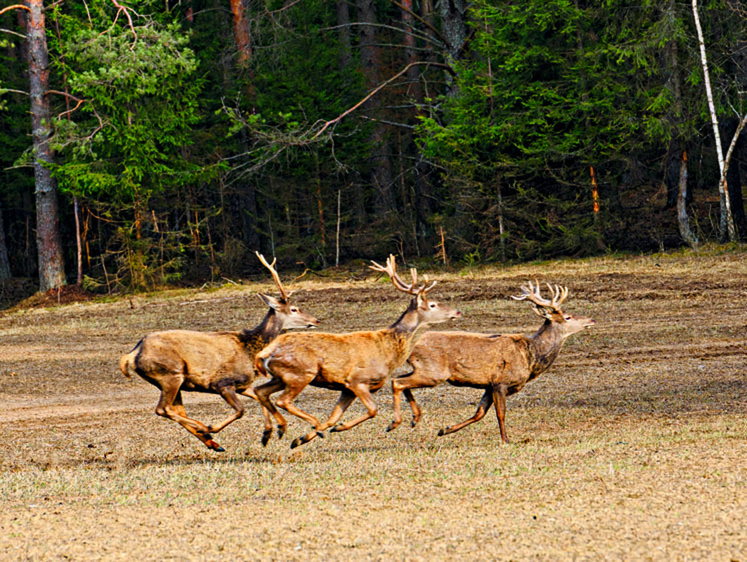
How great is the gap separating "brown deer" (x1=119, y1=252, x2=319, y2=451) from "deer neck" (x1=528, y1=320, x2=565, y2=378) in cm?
304

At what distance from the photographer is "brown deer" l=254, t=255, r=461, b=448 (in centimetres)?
1022

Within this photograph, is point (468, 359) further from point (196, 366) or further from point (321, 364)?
point (196, 366)

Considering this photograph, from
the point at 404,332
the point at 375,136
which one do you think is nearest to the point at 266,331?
the point at 404,332

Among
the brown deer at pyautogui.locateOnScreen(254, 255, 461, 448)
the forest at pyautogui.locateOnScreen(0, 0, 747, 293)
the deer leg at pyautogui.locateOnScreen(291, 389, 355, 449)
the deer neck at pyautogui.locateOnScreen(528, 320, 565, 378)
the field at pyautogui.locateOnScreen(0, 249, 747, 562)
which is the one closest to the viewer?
the field at pyautogui.locateOnScreen(0, 249, 747, 562)

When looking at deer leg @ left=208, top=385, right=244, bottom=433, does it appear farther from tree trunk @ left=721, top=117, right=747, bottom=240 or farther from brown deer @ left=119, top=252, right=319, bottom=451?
tree trunk @ left=721, top=117, right=747, bottom=240

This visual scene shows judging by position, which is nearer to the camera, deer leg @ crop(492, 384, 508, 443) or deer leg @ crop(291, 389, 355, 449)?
deer leg @ crop(291, 389, 355, 449)

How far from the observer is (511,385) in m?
11.2

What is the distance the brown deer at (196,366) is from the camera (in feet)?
34.1

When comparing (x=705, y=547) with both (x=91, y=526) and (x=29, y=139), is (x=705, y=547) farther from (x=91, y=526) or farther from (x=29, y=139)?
(x=29, y=139)

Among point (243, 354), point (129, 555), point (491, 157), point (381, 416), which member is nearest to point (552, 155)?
point (491, 157)

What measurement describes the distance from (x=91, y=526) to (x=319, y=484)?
81.0 inches

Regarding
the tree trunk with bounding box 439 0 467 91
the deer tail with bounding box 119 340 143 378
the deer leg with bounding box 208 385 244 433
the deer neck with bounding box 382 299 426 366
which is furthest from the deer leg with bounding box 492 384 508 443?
the tree trunk with bounding box 439 0 467 91

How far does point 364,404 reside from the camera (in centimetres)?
1030

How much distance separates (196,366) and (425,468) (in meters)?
2.88
